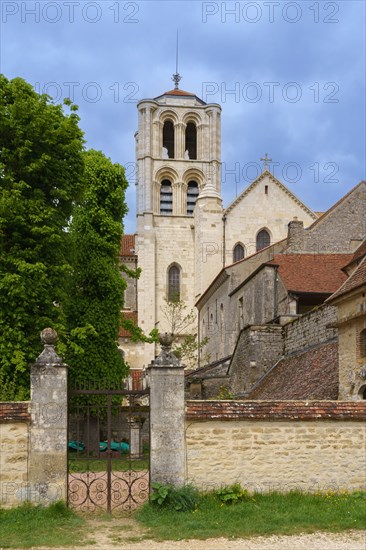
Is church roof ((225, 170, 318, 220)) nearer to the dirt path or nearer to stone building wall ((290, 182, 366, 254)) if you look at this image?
stone building wall ((290, 182, 366, 254))

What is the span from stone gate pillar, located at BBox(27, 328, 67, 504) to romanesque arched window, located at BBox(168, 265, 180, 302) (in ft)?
130

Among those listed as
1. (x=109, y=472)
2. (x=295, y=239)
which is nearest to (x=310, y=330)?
(x=295, y=239)

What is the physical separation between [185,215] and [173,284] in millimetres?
5763

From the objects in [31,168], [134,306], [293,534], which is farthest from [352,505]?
[134,306]

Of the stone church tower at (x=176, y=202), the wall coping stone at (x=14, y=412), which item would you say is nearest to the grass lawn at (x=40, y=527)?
the wall coping stone at (x=14, y=412)

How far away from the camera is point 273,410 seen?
1259 centimetres

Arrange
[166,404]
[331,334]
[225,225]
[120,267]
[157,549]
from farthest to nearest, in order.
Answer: [225,225] → [120,267] → [331,334] → [166,404] → [157,549]

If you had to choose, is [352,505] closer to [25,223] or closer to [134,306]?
[25,223]

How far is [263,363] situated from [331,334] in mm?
4919

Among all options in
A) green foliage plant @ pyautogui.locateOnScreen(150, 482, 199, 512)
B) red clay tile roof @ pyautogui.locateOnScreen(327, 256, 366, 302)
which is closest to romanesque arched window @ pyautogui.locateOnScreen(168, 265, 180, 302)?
red clay tile roof @ pyautogui.locateOnScreen(327, 256, 366, 302)

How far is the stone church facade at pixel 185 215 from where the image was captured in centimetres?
5066

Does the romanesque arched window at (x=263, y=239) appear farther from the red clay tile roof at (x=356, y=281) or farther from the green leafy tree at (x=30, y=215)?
the red clay tile roof at (x=356, y=281)

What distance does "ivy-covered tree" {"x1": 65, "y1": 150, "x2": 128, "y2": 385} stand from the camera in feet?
86.6

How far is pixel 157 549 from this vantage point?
962cm
